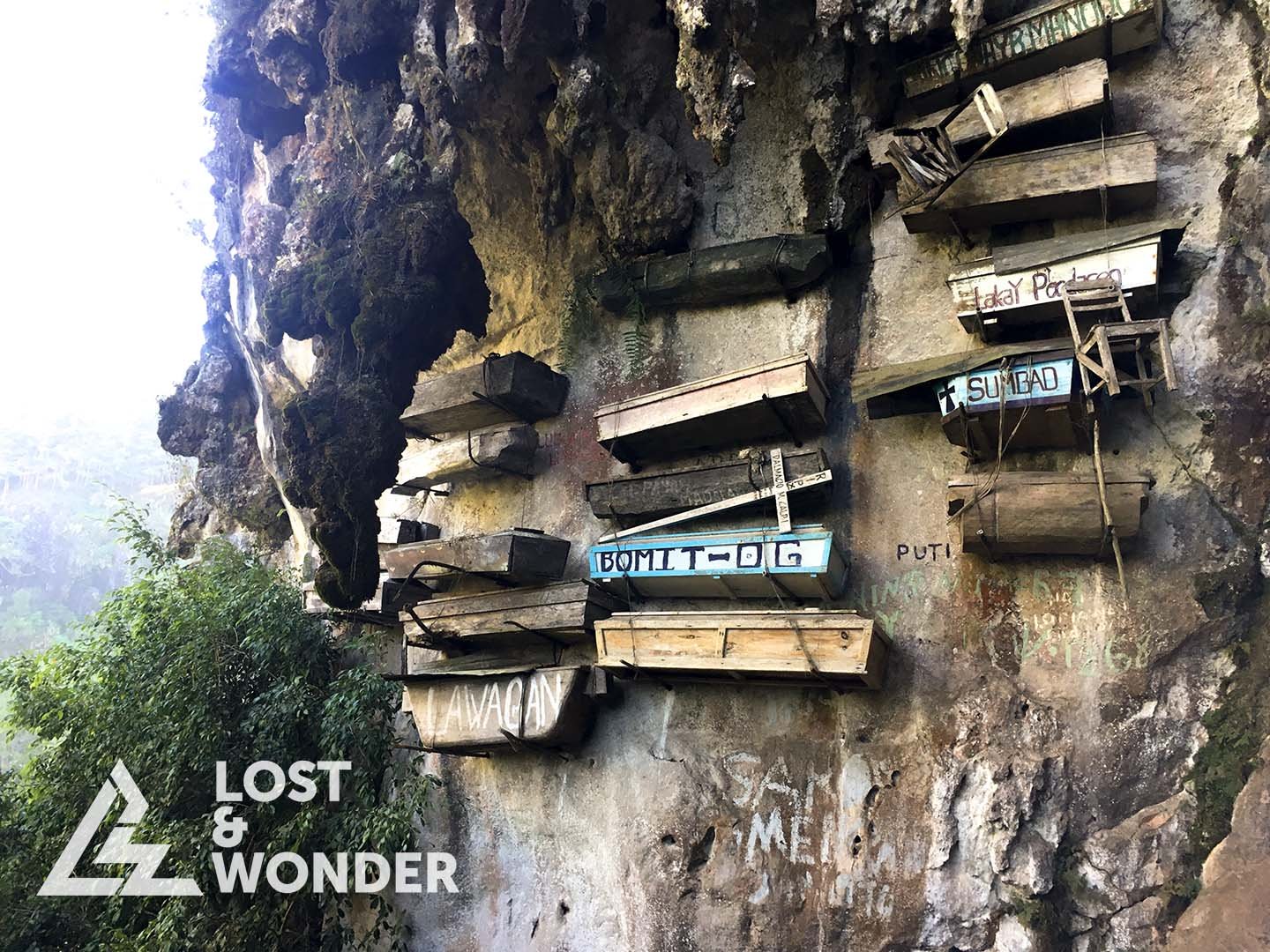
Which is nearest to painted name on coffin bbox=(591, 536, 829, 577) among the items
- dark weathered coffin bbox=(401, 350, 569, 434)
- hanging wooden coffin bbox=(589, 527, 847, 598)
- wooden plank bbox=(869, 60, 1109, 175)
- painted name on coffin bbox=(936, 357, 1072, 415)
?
hanging wooden coffin bbox=(589, 527, 847, 598)

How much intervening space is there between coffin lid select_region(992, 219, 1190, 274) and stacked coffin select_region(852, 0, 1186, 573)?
0.4 inches

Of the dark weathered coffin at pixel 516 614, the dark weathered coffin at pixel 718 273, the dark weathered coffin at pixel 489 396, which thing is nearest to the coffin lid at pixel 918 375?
the dark weathered coffin at pixel 718 273

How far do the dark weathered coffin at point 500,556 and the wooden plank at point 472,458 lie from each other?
29.4 inches

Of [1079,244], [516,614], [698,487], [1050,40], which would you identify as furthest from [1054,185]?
[516,614]

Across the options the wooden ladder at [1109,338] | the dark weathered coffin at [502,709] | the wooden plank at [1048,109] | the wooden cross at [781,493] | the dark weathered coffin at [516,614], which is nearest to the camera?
the wooden ladder at [1109,338]

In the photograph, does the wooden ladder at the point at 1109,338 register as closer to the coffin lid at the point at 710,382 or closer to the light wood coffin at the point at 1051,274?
the light wood coffin at the point at 1051,274

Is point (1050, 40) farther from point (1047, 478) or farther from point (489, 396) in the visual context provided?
point (489, 396)

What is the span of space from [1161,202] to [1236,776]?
308 cm

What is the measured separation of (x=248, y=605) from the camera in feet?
22.4

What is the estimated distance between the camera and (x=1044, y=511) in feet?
13.3

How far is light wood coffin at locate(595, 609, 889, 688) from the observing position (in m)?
4.28

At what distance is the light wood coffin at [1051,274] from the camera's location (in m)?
4.09

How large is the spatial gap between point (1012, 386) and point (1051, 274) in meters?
0.68

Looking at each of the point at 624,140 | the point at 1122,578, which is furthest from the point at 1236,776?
the point at 624,140
